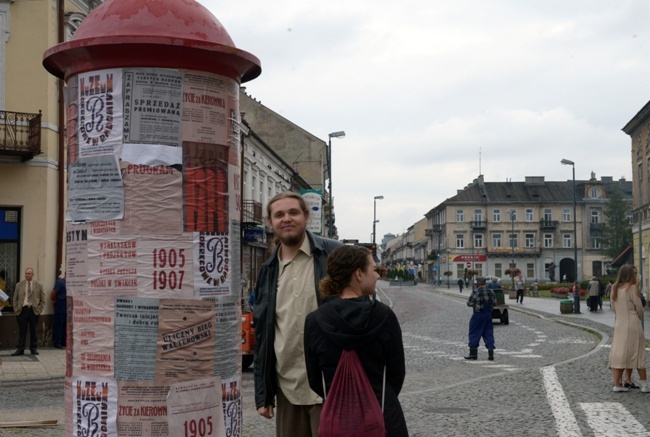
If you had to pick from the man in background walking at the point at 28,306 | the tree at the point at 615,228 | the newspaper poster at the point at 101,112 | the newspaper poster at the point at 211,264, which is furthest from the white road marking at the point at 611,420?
the tree at the point at 615,228

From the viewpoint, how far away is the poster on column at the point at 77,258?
164 inches

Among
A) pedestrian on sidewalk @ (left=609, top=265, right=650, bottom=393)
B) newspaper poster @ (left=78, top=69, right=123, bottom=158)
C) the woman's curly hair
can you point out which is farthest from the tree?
newspaper poster @ (left=78, top=69, right=123, bottom=158)

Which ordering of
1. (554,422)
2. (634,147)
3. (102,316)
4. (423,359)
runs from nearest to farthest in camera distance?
(102,316)
(554,422)
(423,359)
(634,147)

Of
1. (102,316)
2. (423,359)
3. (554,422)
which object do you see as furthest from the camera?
(423,359)

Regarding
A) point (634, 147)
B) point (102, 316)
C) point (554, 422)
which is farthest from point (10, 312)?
point (634, 147)

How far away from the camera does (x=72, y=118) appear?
4336mm

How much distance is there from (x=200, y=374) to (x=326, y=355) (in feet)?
2.05

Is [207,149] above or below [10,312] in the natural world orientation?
above

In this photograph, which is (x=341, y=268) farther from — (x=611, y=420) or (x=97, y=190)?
(x=611, y=420)

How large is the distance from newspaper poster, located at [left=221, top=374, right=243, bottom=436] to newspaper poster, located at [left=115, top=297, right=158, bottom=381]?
430mm

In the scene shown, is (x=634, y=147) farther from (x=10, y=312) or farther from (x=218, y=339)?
(x=218, y=339)

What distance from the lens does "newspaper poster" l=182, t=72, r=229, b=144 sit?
13.9 feet

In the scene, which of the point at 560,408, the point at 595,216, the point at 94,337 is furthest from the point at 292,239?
the point at 595,216

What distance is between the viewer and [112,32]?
13.6 ft
